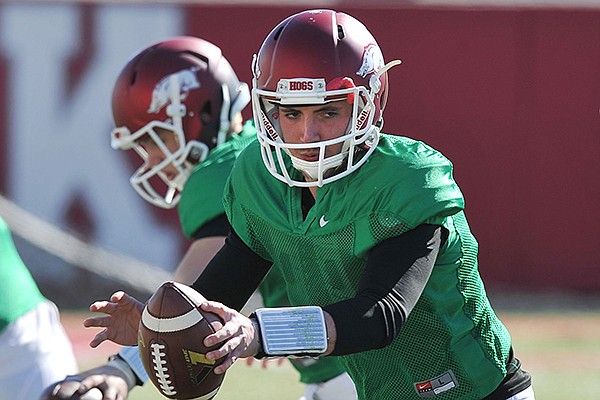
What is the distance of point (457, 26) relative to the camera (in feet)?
36.8

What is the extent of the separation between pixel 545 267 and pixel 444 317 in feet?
27.6

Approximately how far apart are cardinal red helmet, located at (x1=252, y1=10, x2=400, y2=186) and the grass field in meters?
3.92

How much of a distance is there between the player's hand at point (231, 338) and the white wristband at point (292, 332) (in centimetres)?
3

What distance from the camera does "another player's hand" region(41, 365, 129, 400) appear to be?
11.3 feet

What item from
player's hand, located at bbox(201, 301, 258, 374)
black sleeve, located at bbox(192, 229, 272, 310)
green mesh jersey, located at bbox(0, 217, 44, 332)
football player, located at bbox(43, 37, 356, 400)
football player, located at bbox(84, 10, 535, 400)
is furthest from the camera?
football player, located at bbox(43, 37, 356, 400)

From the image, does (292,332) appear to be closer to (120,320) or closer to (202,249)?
(120,320)

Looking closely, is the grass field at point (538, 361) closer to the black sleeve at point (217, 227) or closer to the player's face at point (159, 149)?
the player's face at point (159, 149)

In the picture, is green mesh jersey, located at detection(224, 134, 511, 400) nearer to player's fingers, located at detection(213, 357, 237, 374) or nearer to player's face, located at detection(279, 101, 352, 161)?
player's face, located at detection(279, 101, 352, 161)

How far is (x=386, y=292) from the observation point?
2893 millimetres

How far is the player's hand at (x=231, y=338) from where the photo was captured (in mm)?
2604

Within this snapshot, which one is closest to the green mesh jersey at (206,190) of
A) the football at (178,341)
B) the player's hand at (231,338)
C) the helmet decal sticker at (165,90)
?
the helmet decal sticker at (165,90)

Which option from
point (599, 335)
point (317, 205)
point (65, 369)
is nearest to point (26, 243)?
point (599, 335)

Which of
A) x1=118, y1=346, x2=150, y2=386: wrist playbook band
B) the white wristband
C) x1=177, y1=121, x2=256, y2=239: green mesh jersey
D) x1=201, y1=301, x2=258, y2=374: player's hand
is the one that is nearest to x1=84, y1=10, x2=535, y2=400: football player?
the white wristband

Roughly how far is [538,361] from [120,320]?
18.5 feet
